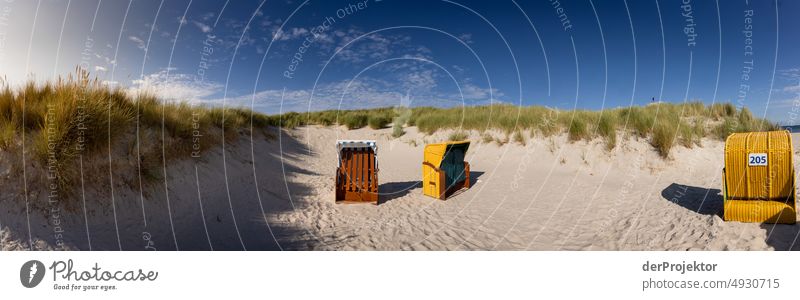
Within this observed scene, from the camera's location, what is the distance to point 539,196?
344 inches

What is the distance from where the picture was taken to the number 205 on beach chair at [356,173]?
831 centimetres

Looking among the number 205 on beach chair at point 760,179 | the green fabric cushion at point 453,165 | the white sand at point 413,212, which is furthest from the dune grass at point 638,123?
the green fabric cushion at point 453,165

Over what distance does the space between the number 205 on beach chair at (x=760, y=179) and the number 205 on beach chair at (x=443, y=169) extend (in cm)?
516

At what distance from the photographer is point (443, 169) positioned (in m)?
8.79

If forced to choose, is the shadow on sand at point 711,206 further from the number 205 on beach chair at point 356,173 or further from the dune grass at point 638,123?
the number 205 on beach chair at point 356,173

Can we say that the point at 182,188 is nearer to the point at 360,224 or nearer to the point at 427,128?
the point at 360,224

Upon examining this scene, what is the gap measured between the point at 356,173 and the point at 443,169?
2.21m

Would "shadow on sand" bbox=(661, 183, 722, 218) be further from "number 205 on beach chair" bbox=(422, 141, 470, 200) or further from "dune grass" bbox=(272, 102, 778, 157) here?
"number 205 on beach chair" bbox=(422, 141, 470, 200)

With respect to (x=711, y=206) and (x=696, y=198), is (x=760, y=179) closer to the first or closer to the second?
(x=711, y=206)

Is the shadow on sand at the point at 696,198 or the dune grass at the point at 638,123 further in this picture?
the dune grass at the point at 638,123

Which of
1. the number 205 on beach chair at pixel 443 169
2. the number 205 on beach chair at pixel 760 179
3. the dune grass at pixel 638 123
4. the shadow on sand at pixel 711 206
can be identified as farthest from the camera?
the dune grass at pixel 638 123

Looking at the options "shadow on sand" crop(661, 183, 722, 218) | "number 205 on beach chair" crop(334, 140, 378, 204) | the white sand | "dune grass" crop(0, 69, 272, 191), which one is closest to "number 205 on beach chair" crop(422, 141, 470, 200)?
the white sand

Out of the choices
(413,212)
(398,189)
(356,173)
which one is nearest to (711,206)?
(413,212)

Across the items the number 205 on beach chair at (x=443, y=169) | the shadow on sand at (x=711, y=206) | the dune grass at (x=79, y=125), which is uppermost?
the dune grass at (x=79, y=125)
